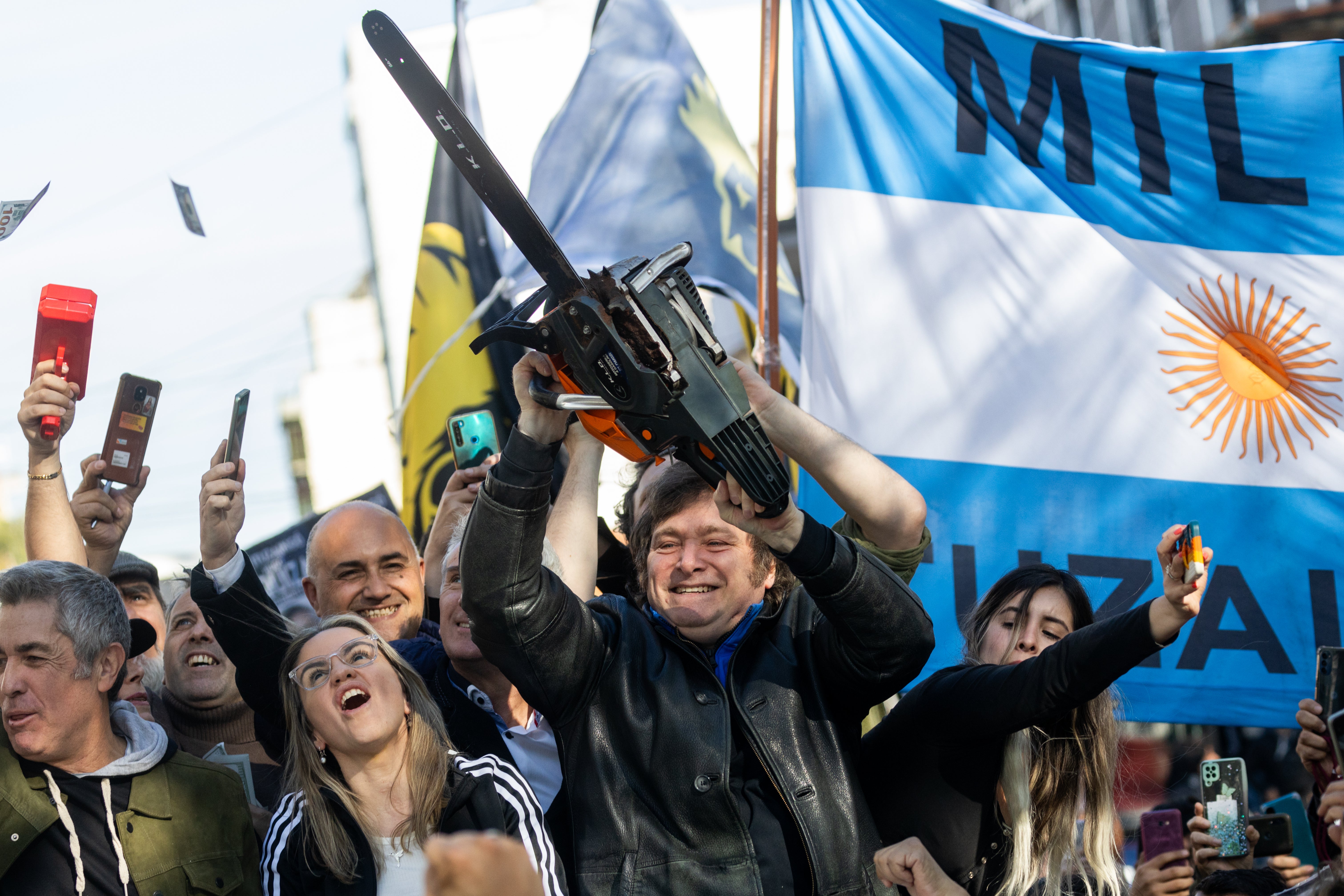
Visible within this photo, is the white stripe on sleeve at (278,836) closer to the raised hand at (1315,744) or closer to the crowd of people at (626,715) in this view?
the crowd of people at (626,715)

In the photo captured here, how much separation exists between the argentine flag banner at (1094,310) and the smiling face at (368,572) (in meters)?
1.36

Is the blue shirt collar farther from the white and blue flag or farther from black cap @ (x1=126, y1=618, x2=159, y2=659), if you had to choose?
the white and blue flag

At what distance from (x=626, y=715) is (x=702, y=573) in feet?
1.20

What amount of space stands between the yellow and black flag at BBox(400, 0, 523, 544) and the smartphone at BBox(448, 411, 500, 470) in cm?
157

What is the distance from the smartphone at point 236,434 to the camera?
12.2 feet

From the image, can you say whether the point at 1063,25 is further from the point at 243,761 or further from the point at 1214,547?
the point at 243,761

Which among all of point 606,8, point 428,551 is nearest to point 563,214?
point 606,8

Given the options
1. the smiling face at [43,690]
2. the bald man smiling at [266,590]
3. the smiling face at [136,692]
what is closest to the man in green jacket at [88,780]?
the smiling face at [43,690]

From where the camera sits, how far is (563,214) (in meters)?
6.50

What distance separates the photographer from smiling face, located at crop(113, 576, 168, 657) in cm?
468

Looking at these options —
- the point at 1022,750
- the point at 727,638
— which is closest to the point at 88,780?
the point at 727,638

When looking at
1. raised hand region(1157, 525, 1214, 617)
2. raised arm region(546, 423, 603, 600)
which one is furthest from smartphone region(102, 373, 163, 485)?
raised hand region(1157, 525, 1214, 617)

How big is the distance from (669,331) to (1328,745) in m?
2.06

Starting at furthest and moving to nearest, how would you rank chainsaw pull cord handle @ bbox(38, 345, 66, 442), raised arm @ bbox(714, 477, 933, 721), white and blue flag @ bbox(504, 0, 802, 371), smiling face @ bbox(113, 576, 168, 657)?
white and blue flag @ bbox(504, 0, 802, 371) < smiling face @ bbox(113, 576, 168, 657) < chainsaw pull cord handle @ bbox(38, 345, 66, 442) < raised arm @ bbox(714, 477, 933, 721)
